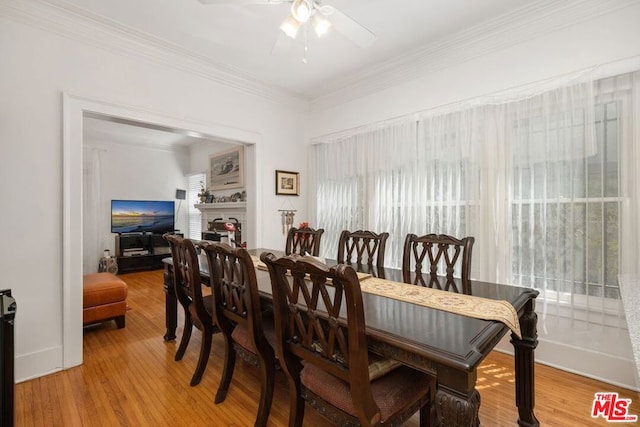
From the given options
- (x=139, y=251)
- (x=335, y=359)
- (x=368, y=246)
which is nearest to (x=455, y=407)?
(x=335, y=359)

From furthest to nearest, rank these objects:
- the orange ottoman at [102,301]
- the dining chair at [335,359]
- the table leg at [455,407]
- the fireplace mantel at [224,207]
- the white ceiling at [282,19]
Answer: the fireplace mantel at [224,207] → the orange ottoman at [102,301] → the white ceiling at [282,19] → the dining chair at [335,359] → the table leg at [455,407]

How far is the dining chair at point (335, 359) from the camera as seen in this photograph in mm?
1066

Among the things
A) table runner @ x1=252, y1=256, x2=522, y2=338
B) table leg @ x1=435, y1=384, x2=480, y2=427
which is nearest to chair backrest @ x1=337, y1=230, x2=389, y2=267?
table runner @ x1=252, y1=256, x2=522, y2=338

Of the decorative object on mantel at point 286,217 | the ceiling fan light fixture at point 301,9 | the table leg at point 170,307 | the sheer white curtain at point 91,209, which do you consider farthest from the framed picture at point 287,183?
the sheer white curtain at point 91,209

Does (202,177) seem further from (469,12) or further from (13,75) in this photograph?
(469,12)

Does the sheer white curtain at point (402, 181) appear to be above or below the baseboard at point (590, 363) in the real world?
above

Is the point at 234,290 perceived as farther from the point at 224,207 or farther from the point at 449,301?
the point at 224,207

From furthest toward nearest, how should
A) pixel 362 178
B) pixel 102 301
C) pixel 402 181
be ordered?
1. pixel 362 178
2. pixel 402 181
3. pixel 102 301

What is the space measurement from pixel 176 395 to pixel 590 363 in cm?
295

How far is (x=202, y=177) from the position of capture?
6.61m

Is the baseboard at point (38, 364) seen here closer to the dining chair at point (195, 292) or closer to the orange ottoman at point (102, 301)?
the orange ottoman at point (102, 301)

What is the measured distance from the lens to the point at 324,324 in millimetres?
1304

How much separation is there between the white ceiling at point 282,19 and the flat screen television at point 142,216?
4329mm

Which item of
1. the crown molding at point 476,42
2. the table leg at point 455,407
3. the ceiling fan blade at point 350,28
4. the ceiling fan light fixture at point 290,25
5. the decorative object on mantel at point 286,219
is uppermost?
the crown molding at point 476,42
